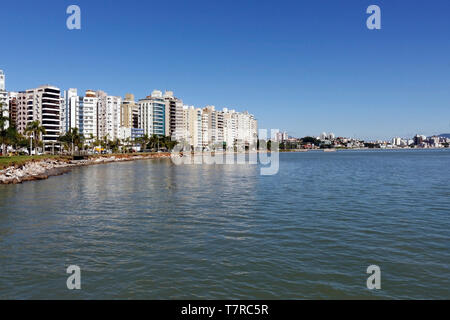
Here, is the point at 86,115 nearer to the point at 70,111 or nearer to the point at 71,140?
the point at 70,111

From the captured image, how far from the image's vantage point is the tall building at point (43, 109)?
16275cm

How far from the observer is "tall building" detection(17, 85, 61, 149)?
534 feet

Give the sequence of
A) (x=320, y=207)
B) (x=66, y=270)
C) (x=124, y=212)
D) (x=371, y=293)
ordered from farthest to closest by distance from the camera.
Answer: (x=320, y=207) < (x=124, y=212) < (x=66, y=270) < (x=371, y=293)

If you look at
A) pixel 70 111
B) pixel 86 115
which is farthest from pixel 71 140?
pixel 70 111

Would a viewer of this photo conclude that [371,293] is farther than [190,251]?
No

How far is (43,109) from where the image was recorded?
162625mm

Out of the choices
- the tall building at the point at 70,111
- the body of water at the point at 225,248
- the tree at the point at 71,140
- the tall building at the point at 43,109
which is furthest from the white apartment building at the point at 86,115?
the body of water at the point at 225,248

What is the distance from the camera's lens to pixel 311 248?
61.0ft

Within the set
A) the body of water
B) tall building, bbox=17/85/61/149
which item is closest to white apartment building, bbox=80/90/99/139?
tall building, bbox=17/85/61/149

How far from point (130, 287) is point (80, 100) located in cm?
19583

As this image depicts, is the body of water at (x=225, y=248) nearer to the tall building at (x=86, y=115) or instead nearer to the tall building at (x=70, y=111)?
the tall building at (x=86, y=115)

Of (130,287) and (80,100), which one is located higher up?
(80,100)
